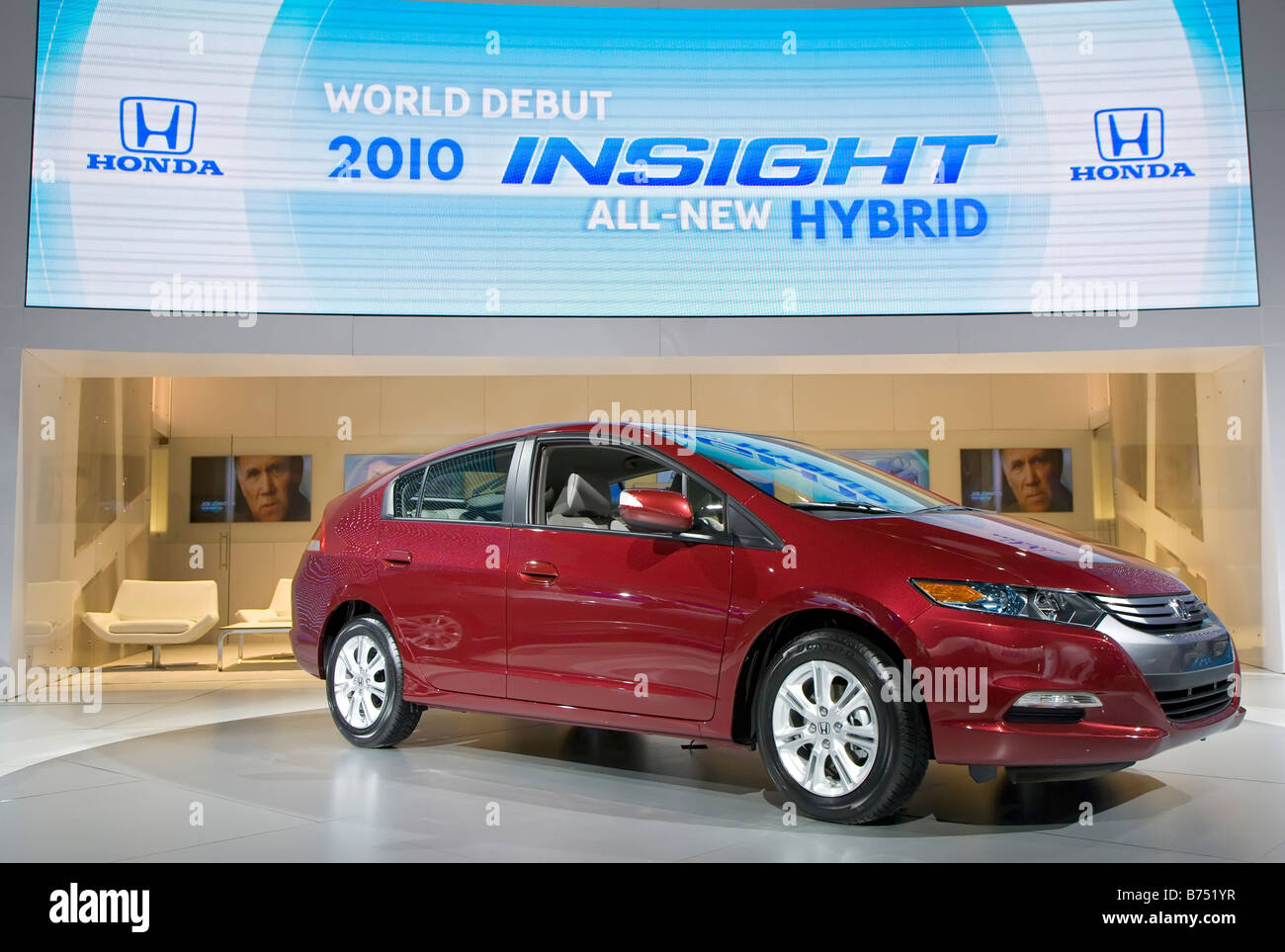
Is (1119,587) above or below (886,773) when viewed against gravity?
above

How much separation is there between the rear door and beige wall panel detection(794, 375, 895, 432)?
7.90 metres

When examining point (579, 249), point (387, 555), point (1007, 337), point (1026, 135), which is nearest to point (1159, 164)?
point (1026, 135)

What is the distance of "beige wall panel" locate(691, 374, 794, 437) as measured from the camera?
41.7ft

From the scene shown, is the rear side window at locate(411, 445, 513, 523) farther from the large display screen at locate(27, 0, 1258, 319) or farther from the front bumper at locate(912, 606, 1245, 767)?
the large display screen at locate(27, 0, 1258, 319)

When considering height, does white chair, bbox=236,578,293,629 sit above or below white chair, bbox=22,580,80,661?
below

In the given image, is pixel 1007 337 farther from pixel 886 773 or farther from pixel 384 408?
pixel 384 408

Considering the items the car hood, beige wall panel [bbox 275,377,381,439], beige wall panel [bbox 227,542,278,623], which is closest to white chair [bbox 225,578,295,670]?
beige wall panel [bbox 227,542,278,623]

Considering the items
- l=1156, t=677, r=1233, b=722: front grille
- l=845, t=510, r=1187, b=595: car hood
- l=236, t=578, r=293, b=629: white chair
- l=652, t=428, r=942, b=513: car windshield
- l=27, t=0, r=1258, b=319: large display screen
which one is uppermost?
l=27, t=0, r=1258, b=319: large display screen

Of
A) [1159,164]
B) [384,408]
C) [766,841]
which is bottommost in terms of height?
[766,841]

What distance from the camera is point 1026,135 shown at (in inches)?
321

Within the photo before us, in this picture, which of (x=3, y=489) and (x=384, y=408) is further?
(x=384, y=408)

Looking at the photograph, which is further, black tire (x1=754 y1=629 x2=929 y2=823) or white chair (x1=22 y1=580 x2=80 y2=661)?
white chair (x1=22 y1=580 x2=80 y2=661)
